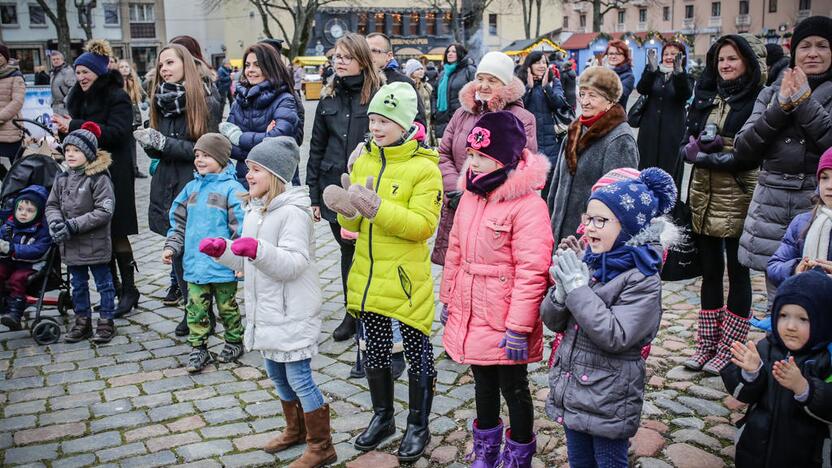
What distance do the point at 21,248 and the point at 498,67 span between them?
399 cm

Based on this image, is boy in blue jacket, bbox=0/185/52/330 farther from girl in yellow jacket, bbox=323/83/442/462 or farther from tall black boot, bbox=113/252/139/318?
girl in yellow jacket, bbox=323/83/442/462

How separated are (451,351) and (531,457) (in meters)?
0.66

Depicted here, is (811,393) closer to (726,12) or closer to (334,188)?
(334,188)

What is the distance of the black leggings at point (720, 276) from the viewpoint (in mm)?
4938

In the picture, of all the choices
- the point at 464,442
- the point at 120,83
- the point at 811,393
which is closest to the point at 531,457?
the point at 464,442

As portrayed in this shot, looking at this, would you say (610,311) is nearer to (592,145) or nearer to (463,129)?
(592,145)

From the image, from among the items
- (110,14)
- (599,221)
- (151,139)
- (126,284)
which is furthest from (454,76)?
(110,14)

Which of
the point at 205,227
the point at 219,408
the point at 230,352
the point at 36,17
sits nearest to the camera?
the point at 219,408

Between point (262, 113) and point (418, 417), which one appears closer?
point (418, 417)

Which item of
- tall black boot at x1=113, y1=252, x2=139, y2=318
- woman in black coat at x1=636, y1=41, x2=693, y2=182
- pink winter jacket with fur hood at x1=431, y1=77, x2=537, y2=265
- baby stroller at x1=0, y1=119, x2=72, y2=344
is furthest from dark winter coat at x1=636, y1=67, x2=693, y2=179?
baby stroller at x1=0, y1=119, x2=72, y2=344

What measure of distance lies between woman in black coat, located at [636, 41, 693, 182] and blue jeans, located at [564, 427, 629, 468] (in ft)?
14.3

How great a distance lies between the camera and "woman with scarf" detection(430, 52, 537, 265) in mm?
4926

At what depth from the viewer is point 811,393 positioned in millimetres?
3021

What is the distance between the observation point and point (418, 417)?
162 inches
